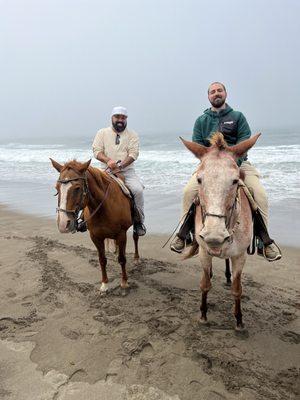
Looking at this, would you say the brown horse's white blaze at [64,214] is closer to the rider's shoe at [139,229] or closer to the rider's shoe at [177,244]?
the rider's shoe at [177,244]

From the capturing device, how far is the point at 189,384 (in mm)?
3221

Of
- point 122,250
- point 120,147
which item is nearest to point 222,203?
point 122,250

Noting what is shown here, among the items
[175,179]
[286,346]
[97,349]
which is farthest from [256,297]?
[175,179]

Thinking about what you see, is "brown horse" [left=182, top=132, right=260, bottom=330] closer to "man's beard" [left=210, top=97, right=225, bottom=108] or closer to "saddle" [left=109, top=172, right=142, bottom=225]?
"man's beard" [left=210, top=97, right=225, bottom=108]

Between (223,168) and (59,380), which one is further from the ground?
(223,168)

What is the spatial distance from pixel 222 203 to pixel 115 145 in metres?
3.32

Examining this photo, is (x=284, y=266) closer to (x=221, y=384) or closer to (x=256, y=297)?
(x=256, y=297)

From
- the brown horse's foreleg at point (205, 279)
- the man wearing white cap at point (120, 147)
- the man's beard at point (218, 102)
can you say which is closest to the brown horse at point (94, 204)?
the man wearing white cap at point (120, 147)

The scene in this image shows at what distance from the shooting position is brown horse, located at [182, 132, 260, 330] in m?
2.96

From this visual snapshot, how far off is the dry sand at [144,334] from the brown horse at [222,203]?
22.2 inches

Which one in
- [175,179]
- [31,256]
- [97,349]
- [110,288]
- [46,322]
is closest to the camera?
[97,349]

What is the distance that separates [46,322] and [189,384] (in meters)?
2.01

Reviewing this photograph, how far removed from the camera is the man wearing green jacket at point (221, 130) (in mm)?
4434

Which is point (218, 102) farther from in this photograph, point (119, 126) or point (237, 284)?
point (237, 284)
